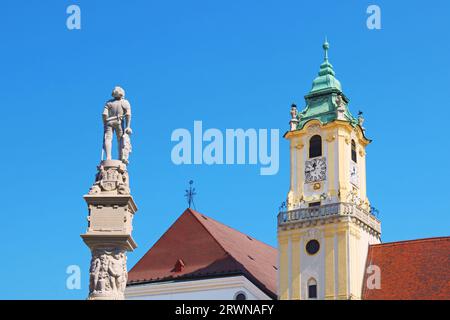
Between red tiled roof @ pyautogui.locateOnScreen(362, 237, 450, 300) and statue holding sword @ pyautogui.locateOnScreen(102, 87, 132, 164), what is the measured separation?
3105 cm

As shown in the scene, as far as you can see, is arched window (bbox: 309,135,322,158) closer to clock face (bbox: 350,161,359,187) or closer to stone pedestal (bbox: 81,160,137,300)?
clock face (bbox: 350,161,359,187)

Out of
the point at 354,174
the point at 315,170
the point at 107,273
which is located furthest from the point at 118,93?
the point at 354,174

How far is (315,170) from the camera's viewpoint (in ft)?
148

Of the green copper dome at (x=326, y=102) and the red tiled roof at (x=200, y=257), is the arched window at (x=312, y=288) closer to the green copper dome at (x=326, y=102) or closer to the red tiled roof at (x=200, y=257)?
the red tiled roof at (x=200, y=257)

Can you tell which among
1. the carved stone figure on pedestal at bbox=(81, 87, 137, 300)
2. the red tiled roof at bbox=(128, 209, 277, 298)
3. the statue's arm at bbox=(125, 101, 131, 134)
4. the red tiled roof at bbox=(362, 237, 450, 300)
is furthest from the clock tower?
the carved stone figure on pedestal at bbox=(81, 87, 137, 300)

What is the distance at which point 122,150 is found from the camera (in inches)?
500

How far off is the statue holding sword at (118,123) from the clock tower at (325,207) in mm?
30559

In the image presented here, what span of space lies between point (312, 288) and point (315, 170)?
5.94 m

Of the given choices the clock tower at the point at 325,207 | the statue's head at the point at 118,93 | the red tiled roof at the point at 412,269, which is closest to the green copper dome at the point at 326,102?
the clock tower at the point at 325,207

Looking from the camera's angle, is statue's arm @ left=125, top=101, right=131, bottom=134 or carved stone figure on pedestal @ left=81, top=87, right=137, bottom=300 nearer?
carved stone figure on pedestal @ left=81, top=87, right=137, bottom=300

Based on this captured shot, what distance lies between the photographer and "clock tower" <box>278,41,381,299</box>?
42.9m

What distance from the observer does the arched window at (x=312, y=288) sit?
43.0 m
